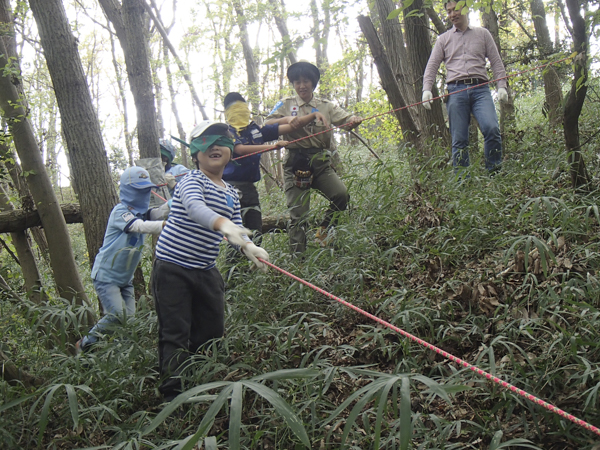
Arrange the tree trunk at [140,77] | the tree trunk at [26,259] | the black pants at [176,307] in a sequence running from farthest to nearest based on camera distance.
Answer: the tree trunk at [140,77] → the tree trunk at [26,259] → the black pants at [176,307]

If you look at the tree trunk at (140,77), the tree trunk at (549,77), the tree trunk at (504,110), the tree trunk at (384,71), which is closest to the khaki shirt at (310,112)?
the tree trunk at (384,71)

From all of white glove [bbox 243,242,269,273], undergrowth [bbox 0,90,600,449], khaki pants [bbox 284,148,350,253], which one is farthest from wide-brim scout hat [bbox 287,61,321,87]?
white glove [bbox 243,242,269,273]

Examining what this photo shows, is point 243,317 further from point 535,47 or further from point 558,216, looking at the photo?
point 535,47

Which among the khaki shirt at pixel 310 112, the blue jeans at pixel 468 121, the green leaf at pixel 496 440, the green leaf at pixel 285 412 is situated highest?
the khaki shirt at pixel 310 112

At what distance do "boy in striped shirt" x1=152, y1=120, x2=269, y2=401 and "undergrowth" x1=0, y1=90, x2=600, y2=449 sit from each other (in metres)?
0.13

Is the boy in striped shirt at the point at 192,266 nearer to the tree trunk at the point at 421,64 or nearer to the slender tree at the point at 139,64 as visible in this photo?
the tree trunk at the point at 421,64

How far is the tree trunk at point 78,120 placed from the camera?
478 centimetres

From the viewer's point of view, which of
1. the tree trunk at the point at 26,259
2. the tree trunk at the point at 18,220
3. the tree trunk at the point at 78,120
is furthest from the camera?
the tree trunk at the point at 26,259

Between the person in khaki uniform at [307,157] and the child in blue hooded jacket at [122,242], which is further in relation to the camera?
the person in khaki uniform at [307,157]

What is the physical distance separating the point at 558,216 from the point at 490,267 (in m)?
0.79

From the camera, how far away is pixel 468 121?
4.85 m

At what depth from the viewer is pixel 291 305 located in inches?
133

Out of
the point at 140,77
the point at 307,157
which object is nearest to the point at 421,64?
the point at 307,157

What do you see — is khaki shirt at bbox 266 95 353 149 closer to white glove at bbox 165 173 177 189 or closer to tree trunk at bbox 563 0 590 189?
white glove at bbox 165 173 177 189
